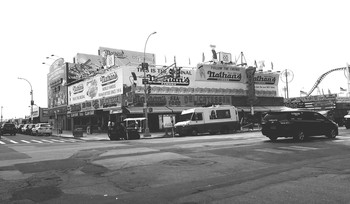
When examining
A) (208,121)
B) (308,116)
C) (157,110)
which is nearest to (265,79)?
(157,110)

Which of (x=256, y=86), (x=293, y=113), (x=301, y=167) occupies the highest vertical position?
(x=256, y=86)

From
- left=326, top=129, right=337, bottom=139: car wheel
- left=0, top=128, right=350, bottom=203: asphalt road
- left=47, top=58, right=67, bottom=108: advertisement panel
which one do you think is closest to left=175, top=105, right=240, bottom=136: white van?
left=326, top=129, right=337, bottom=139: car wheel

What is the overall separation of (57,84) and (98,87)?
800 inches

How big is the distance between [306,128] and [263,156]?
702cm

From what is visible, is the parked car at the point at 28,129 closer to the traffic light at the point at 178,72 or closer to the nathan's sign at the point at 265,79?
the traffic light at the point at 178,72

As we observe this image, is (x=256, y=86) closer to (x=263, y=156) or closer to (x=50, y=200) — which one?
(x=263, y=156)

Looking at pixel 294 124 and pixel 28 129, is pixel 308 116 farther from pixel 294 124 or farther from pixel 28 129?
pixel 28 129

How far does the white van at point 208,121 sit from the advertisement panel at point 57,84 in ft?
108

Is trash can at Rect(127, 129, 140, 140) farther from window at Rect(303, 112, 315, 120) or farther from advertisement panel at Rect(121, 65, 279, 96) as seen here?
window at Rect(303, 112, 315, 120)

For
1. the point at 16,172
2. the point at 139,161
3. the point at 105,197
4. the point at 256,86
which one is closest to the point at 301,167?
the point at 139,161

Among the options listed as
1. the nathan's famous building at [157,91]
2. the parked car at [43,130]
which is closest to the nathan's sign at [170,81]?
the nathan's famous building at [157,91]

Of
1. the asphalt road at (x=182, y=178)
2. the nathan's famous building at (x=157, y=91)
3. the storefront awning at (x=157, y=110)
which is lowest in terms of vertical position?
the asphalt road at (x=182, y=178)

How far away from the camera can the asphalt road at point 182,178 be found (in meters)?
6.07

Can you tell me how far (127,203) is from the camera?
5.69 metres
